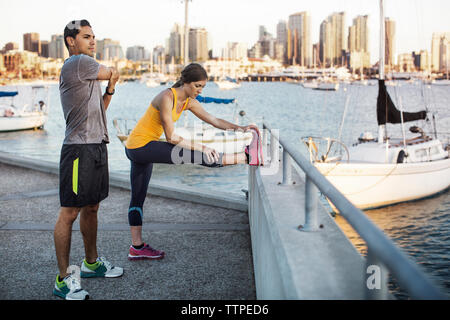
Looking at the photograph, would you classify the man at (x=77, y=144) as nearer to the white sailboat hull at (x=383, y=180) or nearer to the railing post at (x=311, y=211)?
the railing post at (x=311, y=211)

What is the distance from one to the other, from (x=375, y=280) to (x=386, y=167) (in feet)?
57.1

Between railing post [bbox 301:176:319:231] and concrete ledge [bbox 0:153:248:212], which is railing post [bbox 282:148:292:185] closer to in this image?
railing post [bbox 301:176:319:231]

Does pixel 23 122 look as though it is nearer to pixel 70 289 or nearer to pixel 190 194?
pixel 190 194

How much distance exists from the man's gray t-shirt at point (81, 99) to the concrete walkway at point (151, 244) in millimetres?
1338

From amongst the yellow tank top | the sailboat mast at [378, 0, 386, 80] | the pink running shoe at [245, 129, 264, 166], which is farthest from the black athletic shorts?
the sailboat mast at [378, 0, 386, 80]

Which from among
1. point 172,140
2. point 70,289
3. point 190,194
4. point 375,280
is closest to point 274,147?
point 172,140

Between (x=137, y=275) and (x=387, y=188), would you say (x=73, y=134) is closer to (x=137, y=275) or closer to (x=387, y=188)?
(x=137, y=275)

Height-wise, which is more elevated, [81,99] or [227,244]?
[81,99]

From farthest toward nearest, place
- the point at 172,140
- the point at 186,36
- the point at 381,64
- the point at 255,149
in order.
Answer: the point at 186,36 < the point at 381,64 < the point at 255,149 < the point at 172,140

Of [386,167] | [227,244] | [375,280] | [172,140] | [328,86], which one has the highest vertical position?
[328,86]

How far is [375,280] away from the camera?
1827mm

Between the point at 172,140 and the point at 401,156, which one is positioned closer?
the point at 172,140

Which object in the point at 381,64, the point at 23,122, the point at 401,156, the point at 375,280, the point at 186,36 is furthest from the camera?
the point at 23,122

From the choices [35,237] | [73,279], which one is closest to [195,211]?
[35,237]
